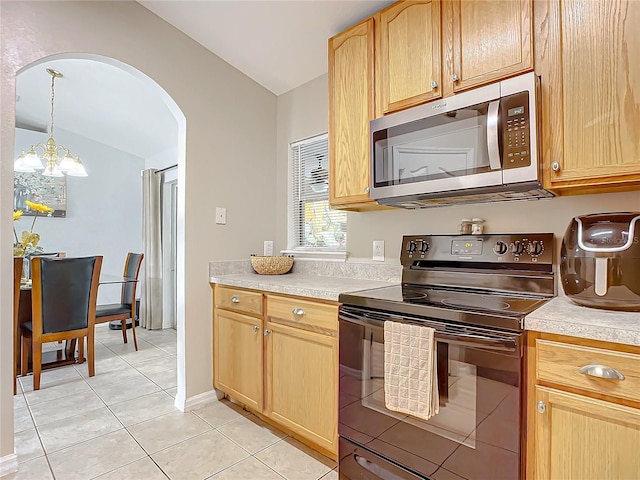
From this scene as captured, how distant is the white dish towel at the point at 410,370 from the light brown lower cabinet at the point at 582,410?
315mm

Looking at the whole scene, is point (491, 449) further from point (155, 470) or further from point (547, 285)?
point (155, 470)

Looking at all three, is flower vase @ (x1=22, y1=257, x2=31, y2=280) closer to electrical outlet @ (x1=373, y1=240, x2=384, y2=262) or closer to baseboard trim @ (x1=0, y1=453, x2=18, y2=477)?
baseboard trim @ (x1=0, y1=453, x2=18, y2=477)

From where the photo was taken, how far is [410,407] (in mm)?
1388

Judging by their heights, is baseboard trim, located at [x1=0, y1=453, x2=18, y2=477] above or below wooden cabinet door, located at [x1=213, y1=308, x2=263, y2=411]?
below

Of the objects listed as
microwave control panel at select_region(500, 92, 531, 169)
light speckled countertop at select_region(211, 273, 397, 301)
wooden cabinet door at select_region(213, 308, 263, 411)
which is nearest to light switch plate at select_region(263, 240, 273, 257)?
light speckled countertop at select_region(211, 273, 397, 301)

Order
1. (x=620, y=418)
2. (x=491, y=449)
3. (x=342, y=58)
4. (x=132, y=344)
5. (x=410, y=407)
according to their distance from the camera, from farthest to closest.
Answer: (x=132, y=344), (x=342, y=58), (x=410, y=407), (x=491, y=449), (x=620, y=418)

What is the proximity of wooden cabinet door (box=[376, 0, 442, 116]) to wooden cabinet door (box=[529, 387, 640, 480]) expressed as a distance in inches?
52.4

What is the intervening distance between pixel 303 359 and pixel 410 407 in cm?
70

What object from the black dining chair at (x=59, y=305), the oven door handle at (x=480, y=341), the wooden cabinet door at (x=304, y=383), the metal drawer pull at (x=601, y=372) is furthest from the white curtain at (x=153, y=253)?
the metal drawer pull at (x=601, y=372)

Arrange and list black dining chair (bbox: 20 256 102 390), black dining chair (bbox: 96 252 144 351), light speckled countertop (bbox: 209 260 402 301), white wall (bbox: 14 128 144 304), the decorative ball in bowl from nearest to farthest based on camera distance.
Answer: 1. light speckled countertop (bbox: 209 260 402 301)
2. the decorative ball in bowl
3. black dining chair (bbox: 20 256 102 390)
4. black dining chair (bbox: 96 252 144 351)
5. white wall (bbox: 14 128 144 304)

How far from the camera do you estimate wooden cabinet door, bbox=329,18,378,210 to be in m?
1.98

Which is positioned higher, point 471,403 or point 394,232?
point 394,232

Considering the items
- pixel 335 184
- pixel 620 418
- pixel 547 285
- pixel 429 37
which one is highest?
pixel 429 37

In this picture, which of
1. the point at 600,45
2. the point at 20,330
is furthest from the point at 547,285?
the point at 20,330
